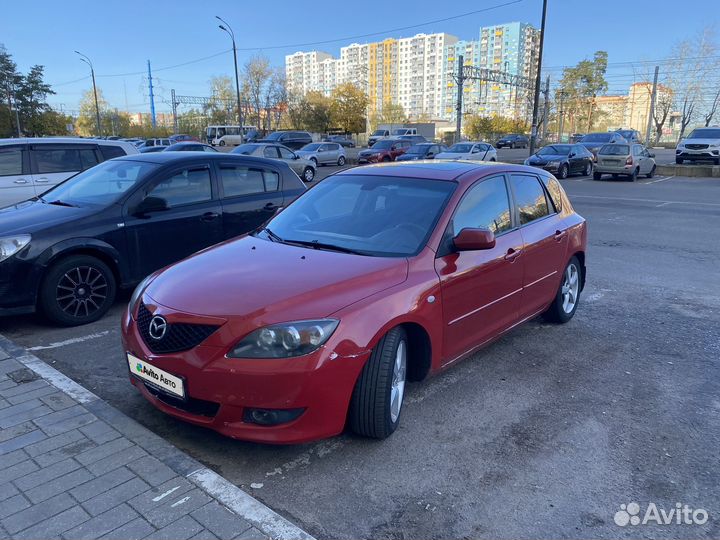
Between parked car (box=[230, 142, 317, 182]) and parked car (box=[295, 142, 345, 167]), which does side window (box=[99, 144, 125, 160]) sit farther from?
parked car (box=[295, 142, 345, 167])

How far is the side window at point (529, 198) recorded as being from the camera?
4.65 m

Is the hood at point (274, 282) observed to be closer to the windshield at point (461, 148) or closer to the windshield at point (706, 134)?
the windshield at point (461, 148)

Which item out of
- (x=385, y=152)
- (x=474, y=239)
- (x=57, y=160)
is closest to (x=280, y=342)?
(x=474, y=239)

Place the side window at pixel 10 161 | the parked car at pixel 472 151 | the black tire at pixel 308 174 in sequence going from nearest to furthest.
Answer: the side window at pixel 10 161 → the black tire at pixel 308 174 → the parked car at pixel 472 151

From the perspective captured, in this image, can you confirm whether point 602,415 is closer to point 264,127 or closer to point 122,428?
point 122,428

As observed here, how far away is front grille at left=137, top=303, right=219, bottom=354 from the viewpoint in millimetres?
2945

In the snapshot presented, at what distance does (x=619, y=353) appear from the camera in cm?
482

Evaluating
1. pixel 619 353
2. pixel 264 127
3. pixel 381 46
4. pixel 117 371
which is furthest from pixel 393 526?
pixel 381 46

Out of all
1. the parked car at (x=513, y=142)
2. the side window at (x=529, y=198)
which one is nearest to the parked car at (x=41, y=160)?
the side window at (x=529, y=198)

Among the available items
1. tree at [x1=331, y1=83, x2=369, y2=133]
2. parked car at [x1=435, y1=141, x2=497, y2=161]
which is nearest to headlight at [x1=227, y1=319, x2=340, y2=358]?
parked car at [x1=435, y1=141, x2=497, y2=161]

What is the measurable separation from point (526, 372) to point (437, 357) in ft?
3.80

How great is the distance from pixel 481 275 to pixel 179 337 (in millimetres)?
2083

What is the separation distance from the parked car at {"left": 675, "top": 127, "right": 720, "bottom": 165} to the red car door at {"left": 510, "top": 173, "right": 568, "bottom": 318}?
28914 mm

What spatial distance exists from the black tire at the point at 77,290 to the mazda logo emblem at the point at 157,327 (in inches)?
100
